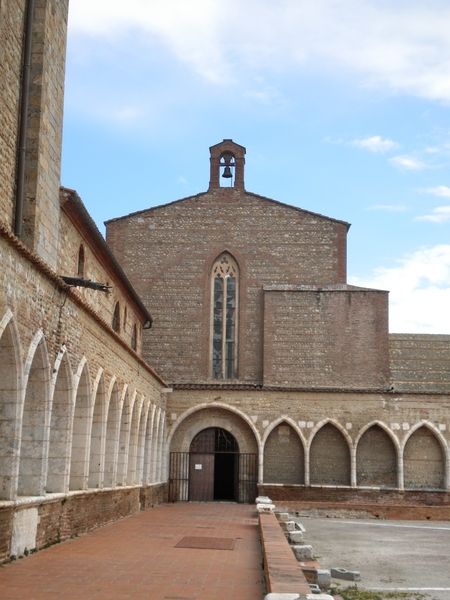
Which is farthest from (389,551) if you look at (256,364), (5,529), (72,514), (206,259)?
(206,259)

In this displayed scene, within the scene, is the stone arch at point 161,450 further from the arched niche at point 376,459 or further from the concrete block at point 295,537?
the concrete block at point 295,537

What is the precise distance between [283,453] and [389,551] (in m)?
14.1

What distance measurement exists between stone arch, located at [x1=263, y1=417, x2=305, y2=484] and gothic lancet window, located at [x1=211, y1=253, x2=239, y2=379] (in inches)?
126

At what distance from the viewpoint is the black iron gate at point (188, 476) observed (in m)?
31.0

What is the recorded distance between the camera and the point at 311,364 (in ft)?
106

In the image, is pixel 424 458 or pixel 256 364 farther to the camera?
pixel 256 364

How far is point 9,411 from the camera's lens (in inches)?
429

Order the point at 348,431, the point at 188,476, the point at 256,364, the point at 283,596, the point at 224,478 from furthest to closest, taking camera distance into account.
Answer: the point at 224,478
the point at 256,364
the point at 188,476
the point at 348,431
the point at 283,596

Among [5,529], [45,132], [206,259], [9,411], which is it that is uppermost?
[206,259]

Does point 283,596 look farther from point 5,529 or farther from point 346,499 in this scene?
point 346,499

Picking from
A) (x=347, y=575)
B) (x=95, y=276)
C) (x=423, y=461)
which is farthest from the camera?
(x=423, y=461)

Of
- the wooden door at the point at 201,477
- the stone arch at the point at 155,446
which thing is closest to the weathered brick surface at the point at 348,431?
the wooden door at the point at 201,477

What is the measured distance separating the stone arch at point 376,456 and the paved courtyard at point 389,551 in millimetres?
3890

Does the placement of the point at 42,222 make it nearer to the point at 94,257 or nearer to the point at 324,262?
the point at 94,257
